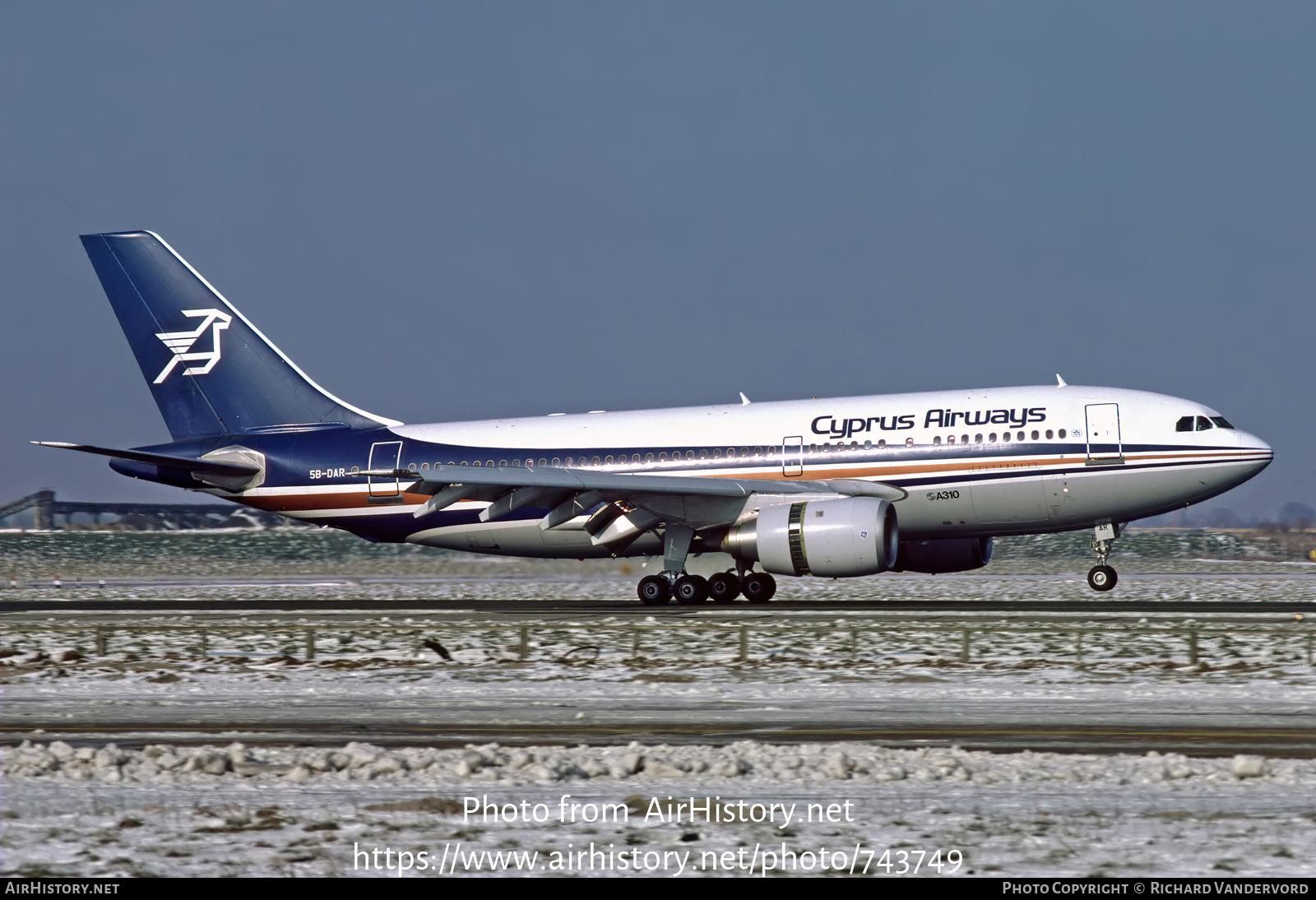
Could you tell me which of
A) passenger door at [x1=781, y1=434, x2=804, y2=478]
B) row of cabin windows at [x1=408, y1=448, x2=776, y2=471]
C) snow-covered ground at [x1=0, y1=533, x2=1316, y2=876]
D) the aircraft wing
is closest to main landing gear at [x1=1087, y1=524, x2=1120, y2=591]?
the aircraft wing

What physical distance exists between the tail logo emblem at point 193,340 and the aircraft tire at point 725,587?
50.9 ft

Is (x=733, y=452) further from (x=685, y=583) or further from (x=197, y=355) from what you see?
(x=197, y=355)

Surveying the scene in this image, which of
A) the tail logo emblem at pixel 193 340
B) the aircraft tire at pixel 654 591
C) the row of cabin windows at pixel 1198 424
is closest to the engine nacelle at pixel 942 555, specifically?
the row of cabin windows at pixel 1198 424

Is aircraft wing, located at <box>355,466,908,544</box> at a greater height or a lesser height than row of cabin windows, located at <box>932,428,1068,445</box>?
lesser

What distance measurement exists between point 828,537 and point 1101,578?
23.7ft

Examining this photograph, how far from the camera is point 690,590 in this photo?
30.9 m

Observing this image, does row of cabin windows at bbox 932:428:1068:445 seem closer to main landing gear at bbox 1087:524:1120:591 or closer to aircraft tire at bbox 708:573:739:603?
main landing gear at bbox 1087:524:1120:591

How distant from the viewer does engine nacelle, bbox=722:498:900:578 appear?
27.6 metres

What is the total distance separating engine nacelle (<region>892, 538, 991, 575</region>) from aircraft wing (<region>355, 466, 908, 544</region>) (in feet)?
9.92

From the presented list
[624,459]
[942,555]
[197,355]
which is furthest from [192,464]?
[942,555]

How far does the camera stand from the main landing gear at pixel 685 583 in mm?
30938

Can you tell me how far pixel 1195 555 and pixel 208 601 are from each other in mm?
45880

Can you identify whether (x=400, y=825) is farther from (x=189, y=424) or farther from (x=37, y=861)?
(x=189, y=424)

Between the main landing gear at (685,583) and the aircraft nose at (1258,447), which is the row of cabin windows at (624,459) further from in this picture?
the aircraft nose at (1258,447)
